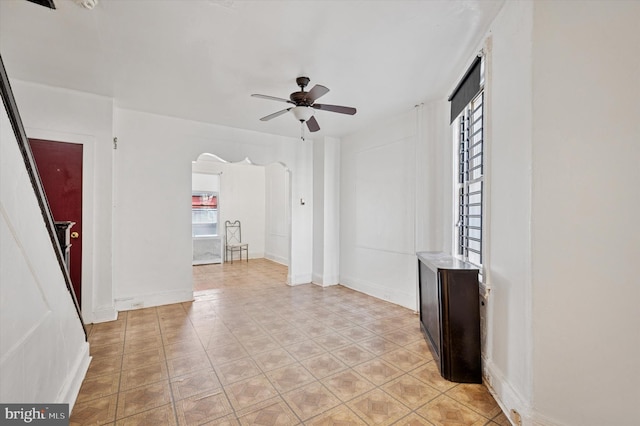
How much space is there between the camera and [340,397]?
2.21 m

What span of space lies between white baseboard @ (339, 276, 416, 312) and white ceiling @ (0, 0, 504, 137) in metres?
2.80

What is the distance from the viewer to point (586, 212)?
162cm

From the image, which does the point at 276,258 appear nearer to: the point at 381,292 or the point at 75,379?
the point at 381,292

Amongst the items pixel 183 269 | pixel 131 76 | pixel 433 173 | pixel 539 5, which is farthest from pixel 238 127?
pixel 539 5

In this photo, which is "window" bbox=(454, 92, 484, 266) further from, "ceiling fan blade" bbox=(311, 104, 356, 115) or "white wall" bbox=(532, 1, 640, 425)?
"ceiling fan blade" bbox=(311, 104, 356, 115)

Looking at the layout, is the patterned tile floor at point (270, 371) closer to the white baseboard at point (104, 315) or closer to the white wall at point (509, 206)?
the white baseboard at point (104, 315)

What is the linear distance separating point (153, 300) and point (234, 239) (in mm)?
4160

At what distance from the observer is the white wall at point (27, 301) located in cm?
136

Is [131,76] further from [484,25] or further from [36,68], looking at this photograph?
[484,25]

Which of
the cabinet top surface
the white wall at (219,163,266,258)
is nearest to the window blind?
the cabinet top surface

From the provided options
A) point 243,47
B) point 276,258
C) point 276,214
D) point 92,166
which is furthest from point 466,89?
point 276,258

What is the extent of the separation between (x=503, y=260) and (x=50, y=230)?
326cm

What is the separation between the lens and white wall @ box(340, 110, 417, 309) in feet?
14.2

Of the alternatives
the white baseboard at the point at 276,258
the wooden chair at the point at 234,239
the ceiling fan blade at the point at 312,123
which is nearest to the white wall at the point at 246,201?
the wooden chair at the point at 234,239
